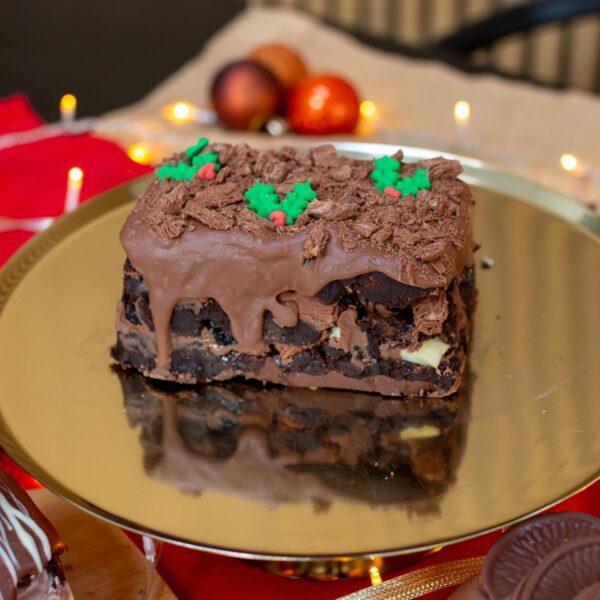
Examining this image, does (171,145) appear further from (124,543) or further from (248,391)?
(124,543)

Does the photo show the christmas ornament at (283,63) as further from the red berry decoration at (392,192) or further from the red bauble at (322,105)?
the red berry decoration at (392,192)

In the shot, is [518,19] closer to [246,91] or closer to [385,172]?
[246,91]

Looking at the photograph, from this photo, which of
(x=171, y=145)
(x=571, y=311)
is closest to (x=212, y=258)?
(x=571, y=311)

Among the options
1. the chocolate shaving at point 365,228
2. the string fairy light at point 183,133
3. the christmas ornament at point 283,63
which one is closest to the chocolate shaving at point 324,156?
the chocolate shaving at point 365,228

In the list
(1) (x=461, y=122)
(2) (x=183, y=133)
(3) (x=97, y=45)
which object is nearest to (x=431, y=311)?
(1) (x=461, y=122)

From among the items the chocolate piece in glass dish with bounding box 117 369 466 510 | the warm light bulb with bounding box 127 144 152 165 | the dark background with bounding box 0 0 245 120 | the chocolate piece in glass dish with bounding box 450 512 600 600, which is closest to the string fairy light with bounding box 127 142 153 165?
the warm light bulb with bounding box 127 144 152 165

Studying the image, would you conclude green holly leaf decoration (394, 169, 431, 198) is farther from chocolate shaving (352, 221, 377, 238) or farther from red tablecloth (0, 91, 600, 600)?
red tablecloth (0, 91, 600, 600)
